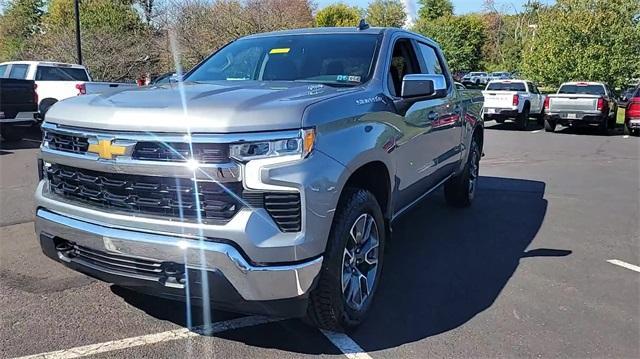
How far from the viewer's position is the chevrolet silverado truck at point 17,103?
11.7 meters

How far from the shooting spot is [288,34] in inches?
193

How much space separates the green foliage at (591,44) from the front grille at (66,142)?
82.5 ft

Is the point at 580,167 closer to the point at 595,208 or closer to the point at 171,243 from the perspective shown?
the point at 595,208

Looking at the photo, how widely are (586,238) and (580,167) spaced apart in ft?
18.3

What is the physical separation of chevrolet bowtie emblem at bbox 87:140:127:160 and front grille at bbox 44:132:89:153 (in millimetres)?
104

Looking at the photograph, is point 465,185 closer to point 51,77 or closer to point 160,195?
point 160,195

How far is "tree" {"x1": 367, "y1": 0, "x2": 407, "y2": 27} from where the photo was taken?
2235 inches

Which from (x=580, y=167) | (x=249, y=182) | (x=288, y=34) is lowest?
(x=580, y=167)

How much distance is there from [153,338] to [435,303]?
195 cm

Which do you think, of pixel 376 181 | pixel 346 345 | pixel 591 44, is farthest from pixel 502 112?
pixel 346 345

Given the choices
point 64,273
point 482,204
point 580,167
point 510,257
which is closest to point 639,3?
point 580,167

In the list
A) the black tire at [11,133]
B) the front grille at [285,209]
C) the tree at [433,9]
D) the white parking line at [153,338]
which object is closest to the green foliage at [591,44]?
the black tire at [11,133]

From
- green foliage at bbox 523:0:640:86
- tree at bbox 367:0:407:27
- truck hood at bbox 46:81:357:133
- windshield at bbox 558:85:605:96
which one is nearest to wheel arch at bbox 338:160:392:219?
truck hood at bbox 46:81:357:133

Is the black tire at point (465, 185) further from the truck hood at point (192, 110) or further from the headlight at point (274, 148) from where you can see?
the headlight at point (274, 148)
